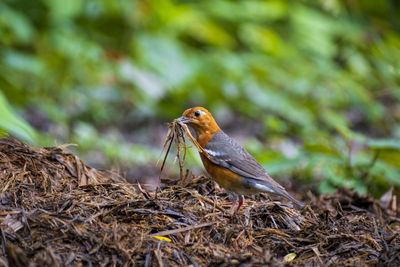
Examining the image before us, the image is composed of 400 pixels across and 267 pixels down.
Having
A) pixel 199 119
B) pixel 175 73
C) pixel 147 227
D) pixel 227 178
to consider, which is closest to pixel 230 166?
pixel 227 178

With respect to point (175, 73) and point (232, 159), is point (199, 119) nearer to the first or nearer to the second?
point (232, 159)

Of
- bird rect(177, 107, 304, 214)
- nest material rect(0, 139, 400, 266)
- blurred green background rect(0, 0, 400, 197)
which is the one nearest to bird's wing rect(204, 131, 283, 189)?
bird rect(177, 107, 304, 214)

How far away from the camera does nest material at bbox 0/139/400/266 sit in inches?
105

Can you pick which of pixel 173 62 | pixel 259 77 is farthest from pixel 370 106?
pixel 173 62

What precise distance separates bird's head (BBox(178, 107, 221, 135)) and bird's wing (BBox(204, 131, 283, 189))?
9 centimetres

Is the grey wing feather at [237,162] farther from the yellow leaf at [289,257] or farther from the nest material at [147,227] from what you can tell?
the yellow leaf at [289,257]

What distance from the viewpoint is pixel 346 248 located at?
304 centimetres

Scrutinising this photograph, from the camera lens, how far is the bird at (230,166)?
388cm

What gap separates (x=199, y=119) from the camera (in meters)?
4.55

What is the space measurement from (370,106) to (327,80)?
3.24ft

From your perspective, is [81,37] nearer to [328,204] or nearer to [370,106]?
[370,106]

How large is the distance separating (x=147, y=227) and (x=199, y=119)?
1.71 metres

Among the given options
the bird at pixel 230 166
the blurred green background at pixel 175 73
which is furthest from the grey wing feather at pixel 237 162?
the blurred green background at pixel 175 73

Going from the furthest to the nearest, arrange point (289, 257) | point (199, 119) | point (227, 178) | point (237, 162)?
1. point (199, 119)
2. point (237, 162)
3. point (227, 178)
4. point (289, 257)
